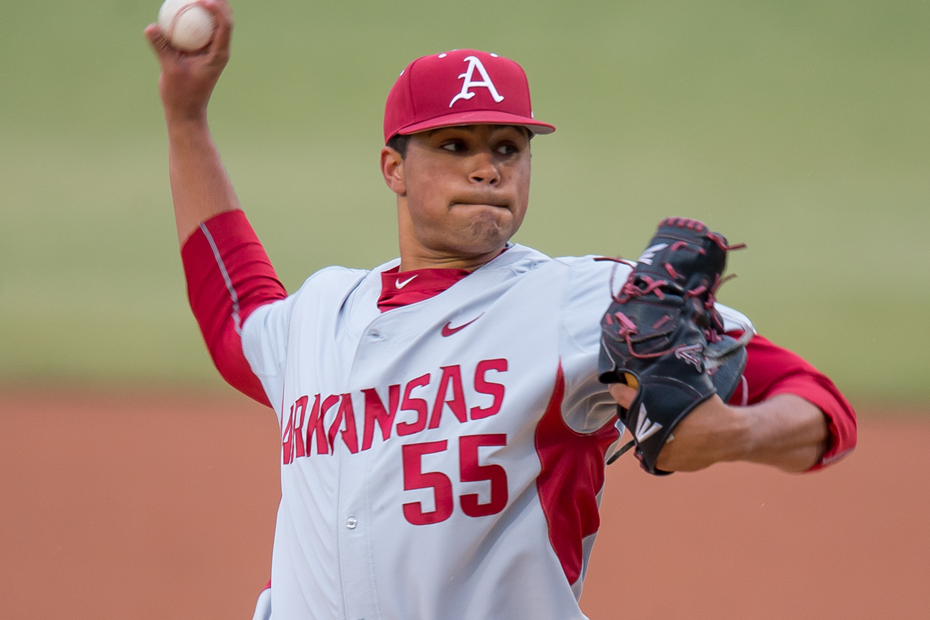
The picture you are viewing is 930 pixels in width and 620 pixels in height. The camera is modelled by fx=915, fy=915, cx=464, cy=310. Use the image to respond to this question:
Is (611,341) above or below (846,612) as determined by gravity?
above

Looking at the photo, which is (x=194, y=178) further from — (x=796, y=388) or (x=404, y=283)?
(x=796, y=388)

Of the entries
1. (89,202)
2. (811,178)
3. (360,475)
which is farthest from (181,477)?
(811,178)

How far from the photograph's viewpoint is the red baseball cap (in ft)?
4.44

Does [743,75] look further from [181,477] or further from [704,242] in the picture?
[704,242]

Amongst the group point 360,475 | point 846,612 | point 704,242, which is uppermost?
point 704,242

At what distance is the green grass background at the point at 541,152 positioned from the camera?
17.1 feet

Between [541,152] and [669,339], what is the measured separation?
4.69 meters

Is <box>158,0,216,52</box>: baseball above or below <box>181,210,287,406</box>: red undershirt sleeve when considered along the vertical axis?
above

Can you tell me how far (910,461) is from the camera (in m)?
4.23

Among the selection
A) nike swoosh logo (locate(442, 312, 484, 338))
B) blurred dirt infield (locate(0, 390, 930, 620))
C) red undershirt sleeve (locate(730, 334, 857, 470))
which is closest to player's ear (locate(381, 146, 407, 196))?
nike swoosh logo (locate(442, 312, 484, 338))

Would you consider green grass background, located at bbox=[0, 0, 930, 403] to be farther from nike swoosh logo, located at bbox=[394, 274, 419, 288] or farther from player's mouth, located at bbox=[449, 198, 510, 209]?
player's mouth, located at bbox=[449, 198, 510, 209]

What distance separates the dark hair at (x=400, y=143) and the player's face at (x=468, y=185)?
3cm

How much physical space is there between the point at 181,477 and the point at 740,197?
3.46 meters

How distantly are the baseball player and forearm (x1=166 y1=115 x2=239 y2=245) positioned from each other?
0.28 meters
